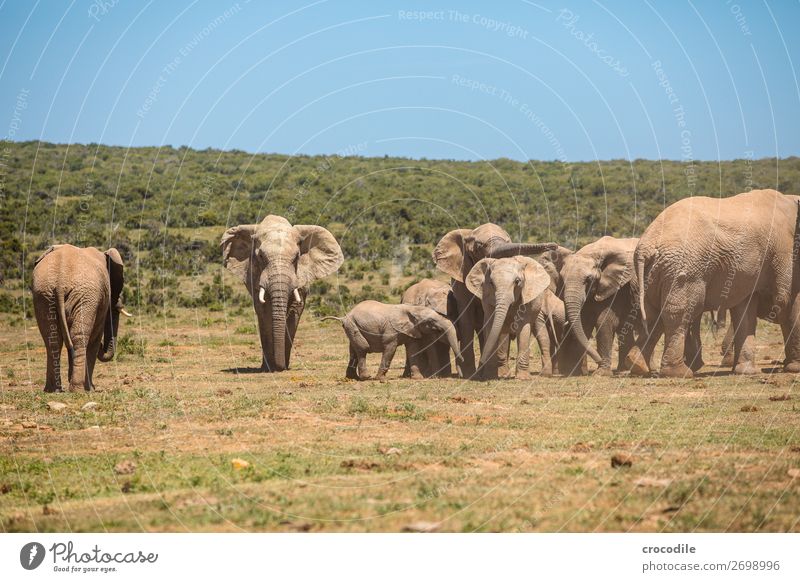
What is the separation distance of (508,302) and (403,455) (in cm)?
816

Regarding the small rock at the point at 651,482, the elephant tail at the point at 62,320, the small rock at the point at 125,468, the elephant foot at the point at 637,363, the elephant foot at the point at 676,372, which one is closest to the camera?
the small rock at the point at 651,482

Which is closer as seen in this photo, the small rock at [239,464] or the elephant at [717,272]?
the small rock at [239,464]

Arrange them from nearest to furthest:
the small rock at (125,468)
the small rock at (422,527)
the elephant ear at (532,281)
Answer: the small rock at (422,527) < the small rock at (125,468) < the elephant ear at (532,281)

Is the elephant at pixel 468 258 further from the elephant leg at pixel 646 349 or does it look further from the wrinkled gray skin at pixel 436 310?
the elephant leg at pixel 646 349

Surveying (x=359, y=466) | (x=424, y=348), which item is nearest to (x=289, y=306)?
(x=424, y=348)

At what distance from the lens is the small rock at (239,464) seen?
45.2 feet

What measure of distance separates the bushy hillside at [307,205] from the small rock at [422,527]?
27555 millimetres

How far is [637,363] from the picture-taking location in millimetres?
24250

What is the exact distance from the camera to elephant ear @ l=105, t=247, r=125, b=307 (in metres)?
23.0

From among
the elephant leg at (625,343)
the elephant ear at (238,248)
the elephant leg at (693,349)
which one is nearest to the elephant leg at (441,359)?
the elephant leg at (625,343)

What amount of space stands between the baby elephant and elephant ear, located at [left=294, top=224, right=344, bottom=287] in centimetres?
327

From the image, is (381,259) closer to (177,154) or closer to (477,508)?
(477,508)

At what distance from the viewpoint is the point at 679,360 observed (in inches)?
915

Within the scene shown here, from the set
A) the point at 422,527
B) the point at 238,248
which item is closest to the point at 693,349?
the point at 238,248
